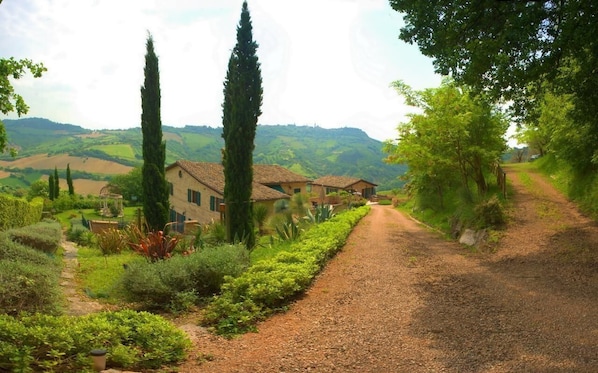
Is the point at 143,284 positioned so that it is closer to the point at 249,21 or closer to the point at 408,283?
the point at 408,283

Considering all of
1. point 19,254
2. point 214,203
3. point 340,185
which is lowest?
point 214,203

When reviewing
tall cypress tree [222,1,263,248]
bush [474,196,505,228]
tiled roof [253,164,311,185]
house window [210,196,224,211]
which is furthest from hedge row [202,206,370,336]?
tiled roof [253,164,311,185]

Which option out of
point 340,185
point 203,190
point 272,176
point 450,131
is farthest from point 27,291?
point 340,185

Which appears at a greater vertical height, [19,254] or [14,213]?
[14,213]

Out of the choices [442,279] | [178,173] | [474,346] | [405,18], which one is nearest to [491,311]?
[474,346]

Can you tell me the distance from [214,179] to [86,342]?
1197 inches

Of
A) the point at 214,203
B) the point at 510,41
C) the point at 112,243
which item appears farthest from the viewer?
the point at 214,203

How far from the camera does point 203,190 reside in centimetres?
3344

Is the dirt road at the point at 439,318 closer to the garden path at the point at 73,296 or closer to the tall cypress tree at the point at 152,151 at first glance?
the garden path at the point at 73,296

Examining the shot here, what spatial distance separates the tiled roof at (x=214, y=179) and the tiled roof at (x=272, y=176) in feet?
11.6

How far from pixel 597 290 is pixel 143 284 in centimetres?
801

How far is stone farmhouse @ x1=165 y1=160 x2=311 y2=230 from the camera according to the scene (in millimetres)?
32500

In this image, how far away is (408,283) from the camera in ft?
29.0

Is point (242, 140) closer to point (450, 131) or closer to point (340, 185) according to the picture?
point (450, 131)
